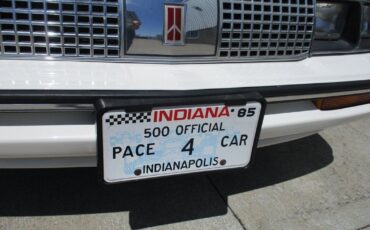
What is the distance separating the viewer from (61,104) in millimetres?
1320

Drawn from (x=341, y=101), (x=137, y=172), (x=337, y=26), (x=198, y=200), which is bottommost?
(x=198, y=200)

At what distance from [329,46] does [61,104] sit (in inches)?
56.0

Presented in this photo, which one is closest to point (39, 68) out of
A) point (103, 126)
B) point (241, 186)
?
point (103, 126)

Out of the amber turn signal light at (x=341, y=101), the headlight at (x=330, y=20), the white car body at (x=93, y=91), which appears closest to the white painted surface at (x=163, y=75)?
the white car body at (x=93, y=91)

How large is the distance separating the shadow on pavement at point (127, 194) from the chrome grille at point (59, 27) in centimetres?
86

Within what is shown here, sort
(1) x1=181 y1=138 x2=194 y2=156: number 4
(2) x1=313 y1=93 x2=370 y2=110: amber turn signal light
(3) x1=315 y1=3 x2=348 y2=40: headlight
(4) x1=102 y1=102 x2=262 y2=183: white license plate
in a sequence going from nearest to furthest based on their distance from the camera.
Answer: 1. (4) x1=102 y1=102 x2=262 y2=183: white license plate
2. (1) x1=181 y1=138 x2=194 y2=156: number 4
3. (2) x1=313 y1=93 x2=370 y2=110: amber turn signal light
4. (3) x1=315 y1=3 x2=348 y2=40: headlight

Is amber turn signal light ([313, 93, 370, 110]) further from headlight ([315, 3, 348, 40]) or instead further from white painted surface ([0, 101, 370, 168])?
headlight ([315, 3, 348, 40])

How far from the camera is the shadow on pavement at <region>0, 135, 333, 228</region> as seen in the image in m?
1.95

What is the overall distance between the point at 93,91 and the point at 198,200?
1.05 metres

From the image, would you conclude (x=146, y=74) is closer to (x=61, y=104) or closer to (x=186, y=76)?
(x=186, y=76)

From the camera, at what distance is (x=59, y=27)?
1421mm

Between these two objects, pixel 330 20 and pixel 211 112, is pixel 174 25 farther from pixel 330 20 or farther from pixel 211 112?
pixel 330 20

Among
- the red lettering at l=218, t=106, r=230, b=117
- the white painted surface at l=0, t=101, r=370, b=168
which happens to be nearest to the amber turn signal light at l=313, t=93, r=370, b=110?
the white painted surface at l=0, t=101, r=370, b=168

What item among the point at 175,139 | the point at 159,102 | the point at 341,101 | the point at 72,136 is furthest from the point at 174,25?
the point at 341,101
